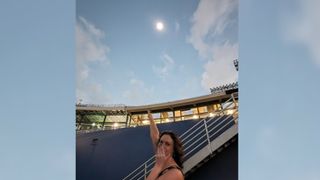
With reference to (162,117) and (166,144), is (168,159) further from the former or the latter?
(162,117)

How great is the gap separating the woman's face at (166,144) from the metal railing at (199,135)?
1.27m

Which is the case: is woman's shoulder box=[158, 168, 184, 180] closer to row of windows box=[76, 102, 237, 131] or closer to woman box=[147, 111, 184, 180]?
woman box=[147, 111, 184, 180]

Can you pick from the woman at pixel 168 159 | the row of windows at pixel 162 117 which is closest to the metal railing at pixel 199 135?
the row of windows at pixel 162 117

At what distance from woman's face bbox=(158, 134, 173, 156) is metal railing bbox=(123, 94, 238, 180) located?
127 cm

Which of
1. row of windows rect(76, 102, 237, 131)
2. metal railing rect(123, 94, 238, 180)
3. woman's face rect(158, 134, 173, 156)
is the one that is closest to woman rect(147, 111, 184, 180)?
woman's face rect(158, 134, 173, 156)

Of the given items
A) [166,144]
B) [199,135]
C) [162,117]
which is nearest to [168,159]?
[166,144]

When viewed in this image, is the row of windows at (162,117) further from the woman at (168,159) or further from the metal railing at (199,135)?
the woman at (168,159)

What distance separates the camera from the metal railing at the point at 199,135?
8.35ft

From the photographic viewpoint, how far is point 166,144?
1202 millimetres

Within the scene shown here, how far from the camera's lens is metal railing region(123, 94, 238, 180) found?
2.54 meters

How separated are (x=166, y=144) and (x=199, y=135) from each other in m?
1.46
